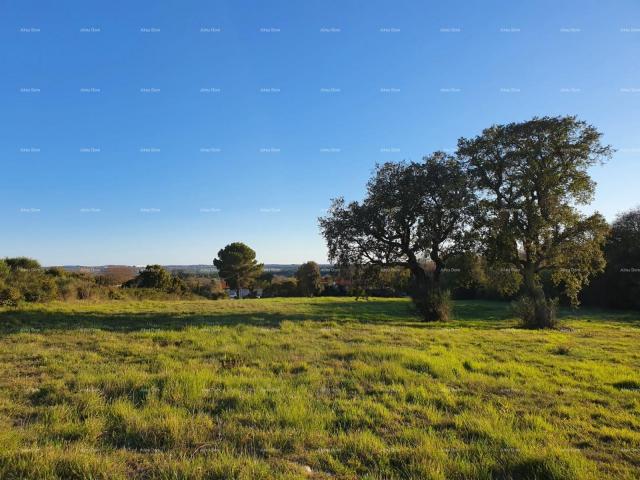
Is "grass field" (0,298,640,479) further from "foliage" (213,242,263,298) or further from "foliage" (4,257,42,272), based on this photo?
"foliage" (213,242,263,298)

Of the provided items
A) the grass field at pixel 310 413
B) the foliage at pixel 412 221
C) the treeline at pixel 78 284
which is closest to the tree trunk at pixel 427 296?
the foliage at pixel 412 221

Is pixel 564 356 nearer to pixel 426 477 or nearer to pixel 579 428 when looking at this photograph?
pixel 579 428

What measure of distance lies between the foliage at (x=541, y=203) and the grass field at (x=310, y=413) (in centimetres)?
1193

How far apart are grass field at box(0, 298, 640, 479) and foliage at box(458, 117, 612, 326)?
39.2ft

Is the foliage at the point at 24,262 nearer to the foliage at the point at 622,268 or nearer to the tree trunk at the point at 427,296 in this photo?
the tree trunk at the point at 427,296

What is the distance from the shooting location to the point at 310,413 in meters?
5.45

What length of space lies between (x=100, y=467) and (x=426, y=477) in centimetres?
345

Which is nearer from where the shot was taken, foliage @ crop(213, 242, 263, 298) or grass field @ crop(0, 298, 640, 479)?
grass field @ crop(0, 298, 640, 479)

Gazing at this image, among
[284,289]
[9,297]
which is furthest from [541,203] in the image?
[284,289]

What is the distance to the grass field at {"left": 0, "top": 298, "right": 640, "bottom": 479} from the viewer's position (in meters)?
4.00

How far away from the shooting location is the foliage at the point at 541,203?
21.2m

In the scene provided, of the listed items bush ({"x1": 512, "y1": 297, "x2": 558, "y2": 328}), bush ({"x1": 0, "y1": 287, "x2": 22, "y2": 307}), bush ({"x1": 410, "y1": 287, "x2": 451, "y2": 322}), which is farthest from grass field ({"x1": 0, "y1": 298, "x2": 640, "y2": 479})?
bush ({"x1": 0, "y1": 287, "x2": 22, "y2": 307})

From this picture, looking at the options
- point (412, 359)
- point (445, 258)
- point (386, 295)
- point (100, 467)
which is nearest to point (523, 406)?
point (412, 359)

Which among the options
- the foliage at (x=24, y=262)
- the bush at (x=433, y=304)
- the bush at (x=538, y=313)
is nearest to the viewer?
the bush at (x=538, y=313)
